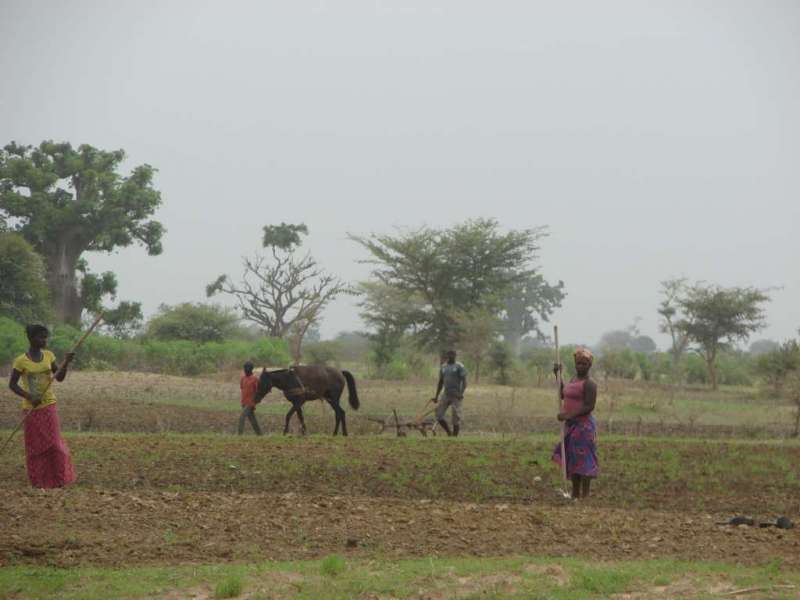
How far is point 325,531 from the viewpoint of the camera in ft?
36.0

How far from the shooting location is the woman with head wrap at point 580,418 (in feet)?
41.8

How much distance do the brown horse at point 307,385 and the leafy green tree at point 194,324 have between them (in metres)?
43.2

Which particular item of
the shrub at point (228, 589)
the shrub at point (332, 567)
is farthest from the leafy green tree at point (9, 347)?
the shrub at point (228, 589)

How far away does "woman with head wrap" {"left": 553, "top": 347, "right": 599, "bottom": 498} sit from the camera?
41.8 ft

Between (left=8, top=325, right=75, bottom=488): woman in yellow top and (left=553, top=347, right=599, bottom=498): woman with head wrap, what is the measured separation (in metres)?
5.83

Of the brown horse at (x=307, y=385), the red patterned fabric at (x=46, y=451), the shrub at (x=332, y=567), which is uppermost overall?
the brown horse at (x=307, y=385)

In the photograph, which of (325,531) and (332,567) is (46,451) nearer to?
(325,531)

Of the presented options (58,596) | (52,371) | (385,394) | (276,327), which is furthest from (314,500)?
(276,327)

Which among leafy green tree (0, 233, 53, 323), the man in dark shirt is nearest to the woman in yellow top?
the man in dark shirt

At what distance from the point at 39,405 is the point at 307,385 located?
1022cm

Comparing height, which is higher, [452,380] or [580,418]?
[452,380]

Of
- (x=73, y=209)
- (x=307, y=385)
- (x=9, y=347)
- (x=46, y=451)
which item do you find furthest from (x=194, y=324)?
(x=46, y=451)

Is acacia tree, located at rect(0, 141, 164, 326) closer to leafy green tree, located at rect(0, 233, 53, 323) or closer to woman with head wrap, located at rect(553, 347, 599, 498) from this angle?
leafy green tree, located at rect(0, 233, 53, 323)

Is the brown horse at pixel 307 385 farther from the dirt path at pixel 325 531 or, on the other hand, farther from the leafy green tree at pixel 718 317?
the leafy green tree at pixel 718 317
